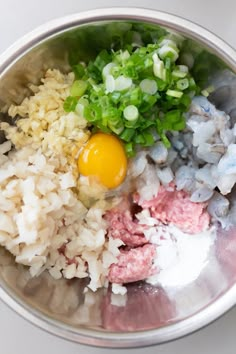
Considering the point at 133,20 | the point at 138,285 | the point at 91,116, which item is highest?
the point at 133,20

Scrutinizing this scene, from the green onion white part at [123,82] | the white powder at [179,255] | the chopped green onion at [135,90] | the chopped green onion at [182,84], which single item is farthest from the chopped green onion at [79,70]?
the white powder at [179,255]

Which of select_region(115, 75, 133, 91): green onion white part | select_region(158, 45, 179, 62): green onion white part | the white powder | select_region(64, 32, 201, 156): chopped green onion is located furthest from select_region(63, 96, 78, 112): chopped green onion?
the white powder

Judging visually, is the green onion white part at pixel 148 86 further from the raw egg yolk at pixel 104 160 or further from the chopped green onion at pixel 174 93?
the raw egg yolk at pixel 104 160

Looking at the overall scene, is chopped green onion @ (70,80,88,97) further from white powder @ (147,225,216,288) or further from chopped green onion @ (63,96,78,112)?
white powder @ (147,225,216,288)

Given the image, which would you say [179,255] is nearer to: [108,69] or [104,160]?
[104,160]

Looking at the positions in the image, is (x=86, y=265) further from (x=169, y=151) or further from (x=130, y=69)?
(x=130, y=69)

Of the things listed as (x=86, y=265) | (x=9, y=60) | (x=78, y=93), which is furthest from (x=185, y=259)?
(x=9, y=60)

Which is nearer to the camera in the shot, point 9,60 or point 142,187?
point 9,60

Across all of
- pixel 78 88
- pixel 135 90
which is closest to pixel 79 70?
pixel 78 88
